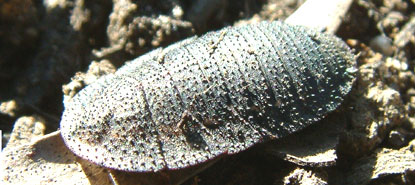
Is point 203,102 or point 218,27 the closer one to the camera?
point 203,102

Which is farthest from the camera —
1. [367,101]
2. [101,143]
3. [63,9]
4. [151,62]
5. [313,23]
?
[63,9]

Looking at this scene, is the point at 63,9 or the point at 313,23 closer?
the point at 313,23

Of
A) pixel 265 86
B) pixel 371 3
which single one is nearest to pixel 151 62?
pixel 265 86

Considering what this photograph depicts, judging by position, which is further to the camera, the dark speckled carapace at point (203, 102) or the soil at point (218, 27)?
the soil at point (218, 27)

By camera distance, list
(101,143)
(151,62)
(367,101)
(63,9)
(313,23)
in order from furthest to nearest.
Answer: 1. (63,9)
2. (313,23)
3. (367,101)
4. (151,62)
5. (101,143)

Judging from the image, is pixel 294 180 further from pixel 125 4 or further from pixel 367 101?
pixel 125 4
